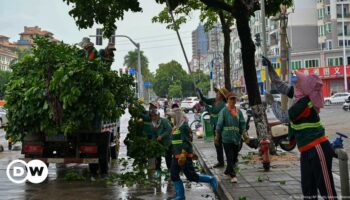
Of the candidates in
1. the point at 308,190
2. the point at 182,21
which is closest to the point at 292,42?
the point at 182,21

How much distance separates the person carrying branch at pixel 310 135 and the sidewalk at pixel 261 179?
224 cm

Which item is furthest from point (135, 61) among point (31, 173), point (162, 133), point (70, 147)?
point (162, 133)

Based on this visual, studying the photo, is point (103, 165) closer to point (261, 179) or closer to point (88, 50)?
point (88, 50)

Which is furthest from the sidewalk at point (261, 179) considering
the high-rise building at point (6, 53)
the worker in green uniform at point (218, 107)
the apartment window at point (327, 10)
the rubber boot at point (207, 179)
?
the high-rise building at point (6, 53)

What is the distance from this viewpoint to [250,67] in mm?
12523

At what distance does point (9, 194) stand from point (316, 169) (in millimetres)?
6193

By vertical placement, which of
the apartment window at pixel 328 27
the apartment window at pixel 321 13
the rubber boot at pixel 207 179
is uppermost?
the apartment window at pixel 321 13

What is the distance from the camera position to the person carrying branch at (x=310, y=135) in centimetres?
557

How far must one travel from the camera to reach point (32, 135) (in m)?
11.1

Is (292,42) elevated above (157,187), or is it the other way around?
(292,42)

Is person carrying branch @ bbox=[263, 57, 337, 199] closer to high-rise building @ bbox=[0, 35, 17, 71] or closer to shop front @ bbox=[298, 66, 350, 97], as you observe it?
shop front @ bbox=[298, 66, 350, 97]

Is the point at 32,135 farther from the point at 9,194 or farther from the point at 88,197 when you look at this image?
the point at 88,197

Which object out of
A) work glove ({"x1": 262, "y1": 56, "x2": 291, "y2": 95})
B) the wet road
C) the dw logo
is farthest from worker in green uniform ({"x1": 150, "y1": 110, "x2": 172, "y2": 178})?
work glove ({"x1": 262, "y1": 56, "x2": 291, "y2": 95})

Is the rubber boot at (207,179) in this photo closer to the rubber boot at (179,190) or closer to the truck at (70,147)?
the rubber boot at (179,190)
